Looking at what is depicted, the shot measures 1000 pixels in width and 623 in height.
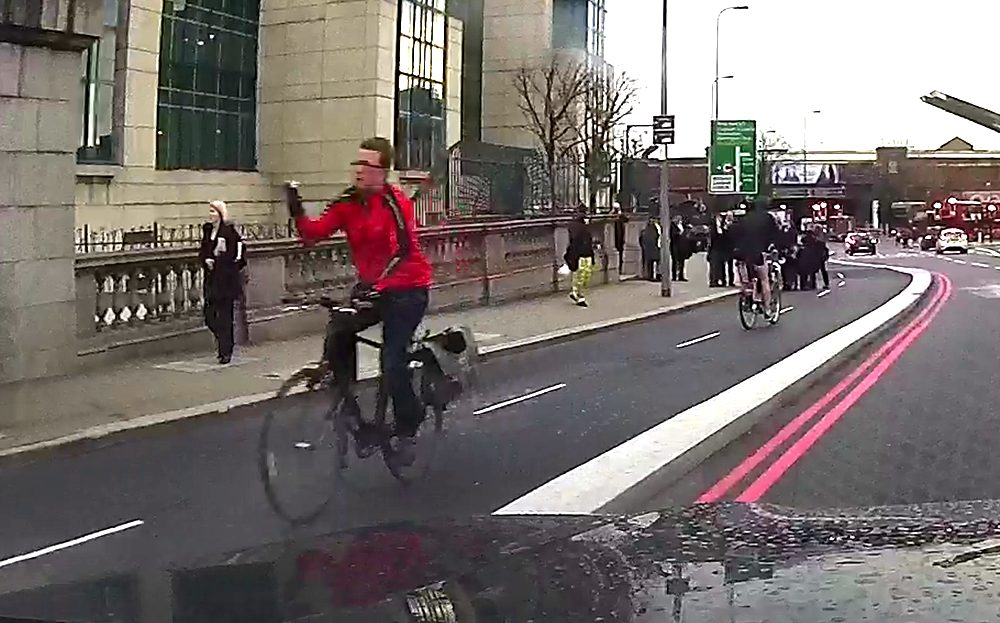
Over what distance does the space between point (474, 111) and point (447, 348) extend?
4434 cm

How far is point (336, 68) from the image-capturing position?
124 feet

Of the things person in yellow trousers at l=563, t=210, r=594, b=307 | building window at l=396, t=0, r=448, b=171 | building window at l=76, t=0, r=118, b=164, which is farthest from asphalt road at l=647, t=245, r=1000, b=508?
building window at l=396, t=0, r=448, b=171

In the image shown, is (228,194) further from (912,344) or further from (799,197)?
(799,197)

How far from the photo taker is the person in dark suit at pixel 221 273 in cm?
1344

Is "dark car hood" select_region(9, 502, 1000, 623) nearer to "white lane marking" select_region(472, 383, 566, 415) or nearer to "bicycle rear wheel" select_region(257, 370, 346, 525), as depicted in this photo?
"bicycle rear wheel" select_region(257, 370, 346, 525)

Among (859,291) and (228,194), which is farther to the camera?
(228,194)

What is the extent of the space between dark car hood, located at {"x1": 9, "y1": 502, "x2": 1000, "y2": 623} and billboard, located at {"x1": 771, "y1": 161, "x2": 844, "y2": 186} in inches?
3608

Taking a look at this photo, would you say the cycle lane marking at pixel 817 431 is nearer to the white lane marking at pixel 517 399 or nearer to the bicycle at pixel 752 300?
the bicycle at pixel 752 300

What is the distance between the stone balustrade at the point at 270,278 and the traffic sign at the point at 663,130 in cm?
305

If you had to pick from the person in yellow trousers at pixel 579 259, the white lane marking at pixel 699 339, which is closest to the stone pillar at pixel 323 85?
the person in yellow trousers at pixel 579 259

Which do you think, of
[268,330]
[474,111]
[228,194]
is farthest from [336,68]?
[268,330]

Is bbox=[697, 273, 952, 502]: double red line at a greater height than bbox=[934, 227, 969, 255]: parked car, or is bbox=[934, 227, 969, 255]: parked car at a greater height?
bbox=[934, 227, 969, 255]: parked car

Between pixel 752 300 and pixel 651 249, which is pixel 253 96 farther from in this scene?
pixel 752 300

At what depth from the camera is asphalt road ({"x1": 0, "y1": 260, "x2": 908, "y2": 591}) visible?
6602 mm
